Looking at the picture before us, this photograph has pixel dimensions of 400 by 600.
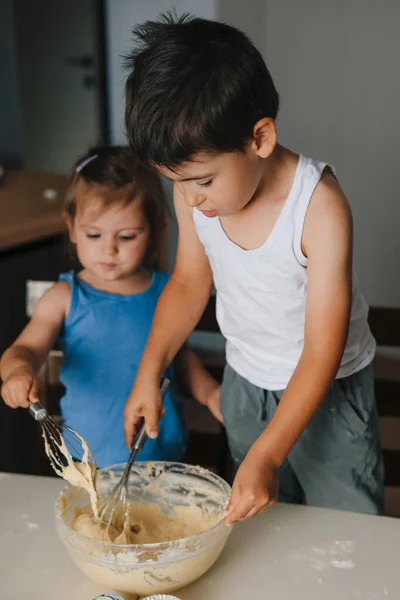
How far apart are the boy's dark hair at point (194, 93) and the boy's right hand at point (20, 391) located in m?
0.38

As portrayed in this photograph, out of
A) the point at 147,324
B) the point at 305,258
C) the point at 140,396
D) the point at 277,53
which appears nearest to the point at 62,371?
the point at 147,324

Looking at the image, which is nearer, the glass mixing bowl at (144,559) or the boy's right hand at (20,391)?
the glass mixing bowl at (144,559)

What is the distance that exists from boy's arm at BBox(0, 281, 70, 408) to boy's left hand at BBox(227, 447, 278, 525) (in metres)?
0.39

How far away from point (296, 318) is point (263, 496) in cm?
35

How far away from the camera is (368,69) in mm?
3027

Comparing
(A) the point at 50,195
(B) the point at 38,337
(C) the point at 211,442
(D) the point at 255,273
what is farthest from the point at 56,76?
(D) the point at 255,273

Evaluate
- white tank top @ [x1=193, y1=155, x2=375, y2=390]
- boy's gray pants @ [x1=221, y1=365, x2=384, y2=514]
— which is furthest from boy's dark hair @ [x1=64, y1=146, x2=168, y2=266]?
boy's gray pants @ [x1=221, y1=365, x2=384, y2=514]

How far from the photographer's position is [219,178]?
88 cm

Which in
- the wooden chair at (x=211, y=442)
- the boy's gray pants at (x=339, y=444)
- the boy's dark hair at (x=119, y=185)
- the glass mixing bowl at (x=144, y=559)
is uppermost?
the boy's dark hair at (x=119, y=185)

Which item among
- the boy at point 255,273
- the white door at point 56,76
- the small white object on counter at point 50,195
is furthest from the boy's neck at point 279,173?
the white door at point 56,76

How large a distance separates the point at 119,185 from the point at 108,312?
0.79 ft

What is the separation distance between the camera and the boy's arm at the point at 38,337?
1152 millimetres

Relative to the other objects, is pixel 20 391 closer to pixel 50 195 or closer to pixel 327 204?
pixel 327 204

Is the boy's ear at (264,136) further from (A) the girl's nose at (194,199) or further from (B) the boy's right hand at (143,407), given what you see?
(B) the boy's right hand at (143,407)
